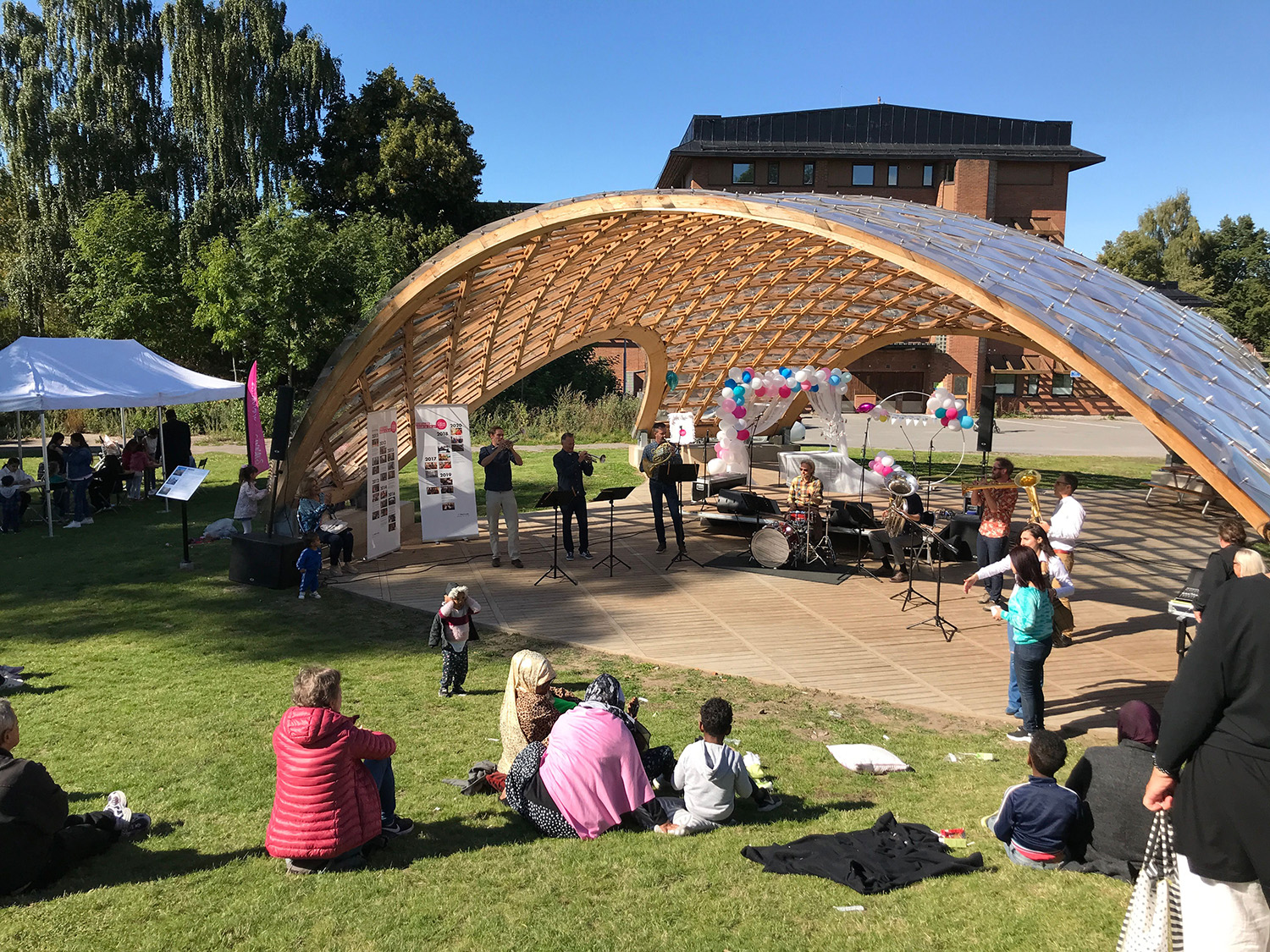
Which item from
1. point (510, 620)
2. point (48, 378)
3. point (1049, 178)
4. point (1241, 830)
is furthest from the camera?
point (1049, 178)

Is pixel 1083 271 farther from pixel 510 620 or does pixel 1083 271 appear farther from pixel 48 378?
pixel 48 378

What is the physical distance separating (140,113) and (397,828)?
132 ft

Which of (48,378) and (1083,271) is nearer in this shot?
(1083,271)

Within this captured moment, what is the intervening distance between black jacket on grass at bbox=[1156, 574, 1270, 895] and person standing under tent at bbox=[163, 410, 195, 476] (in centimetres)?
2105

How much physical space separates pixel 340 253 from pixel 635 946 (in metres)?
31.5

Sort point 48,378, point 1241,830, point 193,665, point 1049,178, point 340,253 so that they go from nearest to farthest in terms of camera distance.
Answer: point 1241,830 → point 193,665 → point 48,378 → point 340,253 → point 1049,178

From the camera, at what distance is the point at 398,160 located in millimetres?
36844

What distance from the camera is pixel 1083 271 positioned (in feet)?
37.1

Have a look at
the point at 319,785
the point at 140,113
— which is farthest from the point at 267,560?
the point at 140,113

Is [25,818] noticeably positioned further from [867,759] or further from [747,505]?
[747,505]

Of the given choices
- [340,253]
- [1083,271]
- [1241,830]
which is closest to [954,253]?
[1083,271]

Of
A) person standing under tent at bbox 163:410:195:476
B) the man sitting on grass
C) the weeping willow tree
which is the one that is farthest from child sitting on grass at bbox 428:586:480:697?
the weeping willow tree

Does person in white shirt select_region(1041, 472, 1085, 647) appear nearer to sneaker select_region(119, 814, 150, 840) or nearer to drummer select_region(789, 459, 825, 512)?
drummer select_region(789, 459, 825, 512)

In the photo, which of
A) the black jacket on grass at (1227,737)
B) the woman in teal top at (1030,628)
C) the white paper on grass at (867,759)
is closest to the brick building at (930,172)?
the woman in teal top at (1030,628)
